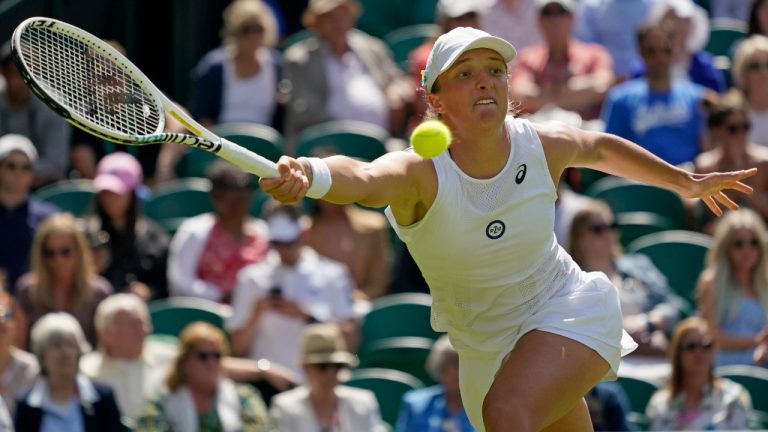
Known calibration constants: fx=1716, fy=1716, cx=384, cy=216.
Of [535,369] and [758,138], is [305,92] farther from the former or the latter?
[535,369]

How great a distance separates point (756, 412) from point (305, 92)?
11.4 ft

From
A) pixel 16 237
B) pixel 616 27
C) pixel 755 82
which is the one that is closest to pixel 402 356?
pixel 16 237

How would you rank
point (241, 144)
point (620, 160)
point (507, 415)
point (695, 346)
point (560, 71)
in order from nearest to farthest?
point (507, 415) → point (620, 160) → point (695, 346) → point (241, 144) → point (560, 71)

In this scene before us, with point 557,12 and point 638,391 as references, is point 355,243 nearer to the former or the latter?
point 638,391

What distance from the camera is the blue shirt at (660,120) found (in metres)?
9.69

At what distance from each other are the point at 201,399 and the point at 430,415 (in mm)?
1046

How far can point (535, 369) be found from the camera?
5.07 m

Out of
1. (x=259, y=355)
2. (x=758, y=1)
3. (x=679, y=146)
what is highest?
(x=758, y=1)

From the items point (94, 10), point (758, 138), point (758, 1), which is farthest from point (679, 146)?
point (94, 10)

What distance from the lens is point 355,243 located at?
29.8ft

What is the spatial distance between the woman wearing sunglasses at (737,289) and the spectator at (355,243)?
67.6 inches

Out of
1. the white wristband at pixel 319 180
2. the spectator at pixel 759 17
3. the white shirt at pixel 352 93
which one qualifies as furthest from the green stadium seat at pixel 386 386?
the spectator at pixel 759 17

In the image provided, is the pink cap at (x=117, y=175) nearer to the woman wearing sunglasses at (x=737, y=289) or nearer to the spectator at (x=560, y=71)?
the spectator at (x=560, y=71)

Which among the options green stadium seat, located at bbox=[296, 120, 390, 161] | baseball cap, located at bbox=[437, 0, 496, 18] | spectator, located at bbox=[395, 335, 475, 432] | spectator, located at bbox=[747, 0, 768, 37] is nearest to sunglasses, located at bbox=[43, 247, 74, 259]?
green stadium seat, located at bbox=[296, 120, 390, 161]
